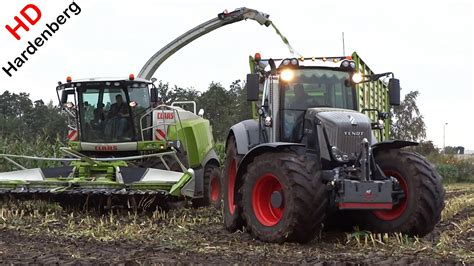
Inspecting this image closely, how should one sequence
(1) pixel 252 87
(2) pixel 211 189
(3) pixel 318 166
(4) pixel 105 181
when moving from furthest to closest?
(2) pixel 211 189
(4) pixel 105 181
(1) pixel 252 87
(3) pixel 318 166

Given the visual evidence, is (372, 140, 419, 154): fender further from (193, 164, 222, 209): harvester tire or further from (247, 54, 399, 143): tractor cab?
(193, 164, 222, 209): harvester tire

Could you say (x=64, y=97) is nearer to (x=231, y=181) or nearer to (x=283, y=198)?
(x=231, y=181)

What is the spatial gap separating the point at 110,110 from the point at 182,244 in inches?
189

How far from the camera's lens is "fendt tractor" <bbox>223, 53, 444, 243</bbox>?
226 inches

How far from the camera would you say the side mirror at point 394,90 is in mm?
6664

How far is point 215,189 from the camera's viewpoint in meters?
10.6

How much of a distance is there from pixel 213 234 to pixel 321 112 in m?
1.74

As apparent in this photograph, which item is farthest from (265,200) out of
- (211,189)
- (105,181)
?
(211,189)

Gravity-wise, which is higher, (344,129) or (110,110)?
(110,110)

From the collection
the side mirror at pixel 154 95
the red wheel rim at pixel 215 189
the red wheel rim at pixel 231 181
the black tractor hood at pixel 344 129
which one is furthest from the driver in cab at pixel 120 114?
the black tractor hood at pixel 344 129

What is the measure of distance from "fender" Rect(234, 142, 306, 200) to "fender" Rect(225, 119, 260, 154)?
0.51 meters

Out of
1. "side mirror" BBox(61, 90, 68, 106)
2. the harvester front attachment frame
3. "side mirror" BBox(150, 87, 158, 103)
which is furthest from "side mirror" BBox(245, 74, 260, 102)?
"side mirror" BBox(61, 90, 68, 106)

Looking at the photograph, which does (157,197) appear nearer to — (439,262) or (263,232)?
(263,232)

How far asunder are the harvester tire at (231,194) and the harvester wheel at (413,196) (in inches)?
58.3
